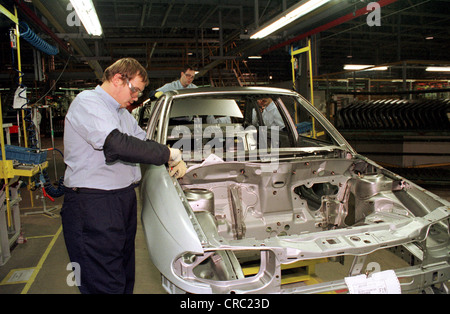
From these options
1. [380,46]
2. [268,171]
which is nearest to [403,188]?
[268,171]

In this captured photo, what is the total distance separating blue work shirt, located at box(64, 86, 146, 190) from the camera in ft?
5.95

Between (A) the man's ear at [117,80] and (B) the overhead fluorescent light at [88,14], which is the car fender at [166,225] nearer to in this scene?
(A) the man's ear at [117,80]

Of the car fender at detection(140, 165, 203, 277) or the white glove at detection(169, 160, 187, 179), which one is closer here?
the car fender at detection(140, 165, 203, 277)

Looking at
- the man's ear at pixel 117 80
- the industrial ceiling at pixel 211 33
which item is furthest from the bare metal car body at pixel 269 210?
the industrial ceiling at pixel 211 33

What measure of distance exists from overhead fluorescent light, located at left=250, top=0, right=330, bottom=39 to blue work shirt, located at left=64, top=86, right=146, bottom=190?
10.1 feet

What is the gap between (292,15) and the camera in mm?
4738

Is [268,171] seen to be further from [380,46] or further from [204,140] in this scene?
[380,46]

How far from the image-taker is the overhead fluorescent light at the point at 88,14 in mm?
4090

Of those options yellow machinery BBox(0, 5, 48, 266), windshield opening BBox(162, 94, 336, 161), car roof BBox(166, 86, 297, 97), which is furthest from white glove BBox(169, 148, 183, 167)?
yellow machinery BBox(0, 5, 48, 266)

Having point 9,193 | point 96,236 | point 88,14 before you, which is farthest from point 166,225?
point 88,14

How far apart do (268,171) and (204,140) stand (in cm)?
102

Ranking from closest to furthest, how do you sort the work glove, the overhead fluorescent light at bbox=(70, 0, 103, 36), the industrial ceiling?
the work glove
the overhead fluorescent light at bbox=(70, 0, 103, 36)
the industrial ceiling

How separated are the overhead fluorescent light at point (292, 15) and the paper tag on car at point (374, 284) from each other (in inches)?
130

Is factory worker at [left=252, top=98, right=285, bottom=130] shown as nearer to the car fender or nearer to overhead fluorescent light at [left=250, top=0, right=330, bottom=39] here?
overhead fluorescent light at [left=250, top=0, right=330, bottom=39]
